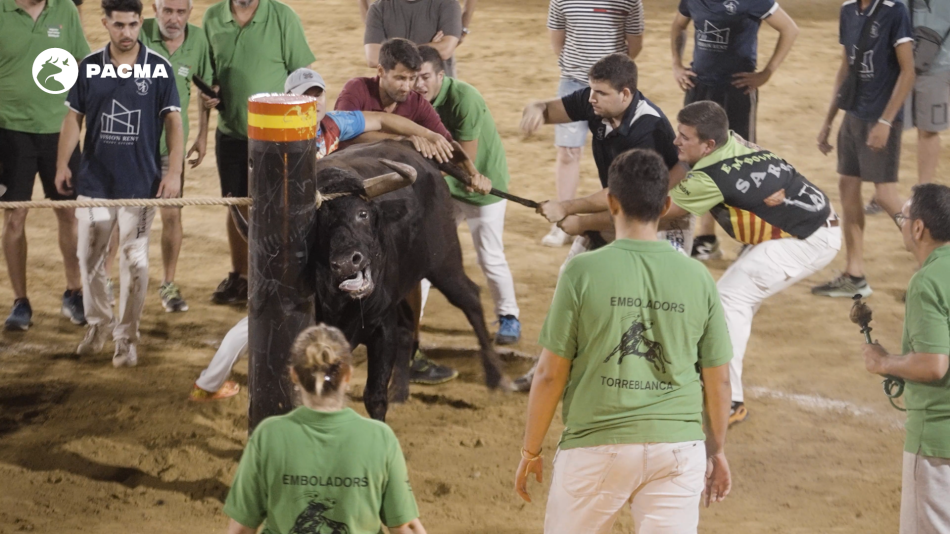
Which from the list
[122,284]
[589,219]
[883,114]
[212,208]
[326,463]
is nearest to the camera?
[326,463]

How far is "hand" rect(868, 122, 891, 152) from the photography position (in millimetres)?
8031

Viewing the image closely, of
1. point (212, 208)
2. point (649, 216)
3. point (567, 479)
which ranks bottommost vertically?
point (212, 208)

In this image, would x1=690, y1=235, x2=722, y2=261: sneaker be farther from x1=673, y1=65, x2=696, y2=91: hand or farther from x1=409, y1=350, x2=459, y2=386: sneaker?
x1=409, y1=350, x2=459, y2=386: sneaker

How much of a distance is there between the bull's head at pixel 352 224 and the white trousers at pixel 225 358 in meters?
0.84

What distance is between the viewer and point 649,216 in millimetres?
3695

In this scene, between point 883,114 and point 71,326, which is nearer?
point 71,326

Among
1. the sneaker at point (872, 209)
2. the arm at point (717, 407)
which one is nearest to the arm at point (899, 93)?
the sneaker at point (872, 209)

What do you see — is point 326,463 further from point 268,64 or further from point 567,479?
point 268,64

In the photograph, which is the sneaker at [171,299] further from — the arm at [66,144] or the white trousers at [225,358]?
the white trousers at [225,358]

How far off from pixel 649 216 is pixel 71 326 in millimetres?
5173

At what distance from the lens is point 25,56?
7.27m

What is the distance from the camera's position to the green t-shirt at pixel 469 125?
6.86m

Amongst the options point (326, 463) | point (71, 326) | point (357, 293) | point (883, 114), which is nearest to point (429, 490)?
point (357, 293)

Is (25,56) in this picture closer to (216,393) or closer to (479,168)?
(216,393)
